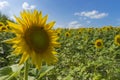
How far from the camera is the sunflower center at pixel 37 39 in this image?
1.79m

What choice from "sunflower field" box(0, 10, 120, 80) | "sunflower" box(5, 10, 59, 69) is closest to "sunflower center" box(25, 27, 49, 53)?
"sunflower" box(5, 10, 59, 69)

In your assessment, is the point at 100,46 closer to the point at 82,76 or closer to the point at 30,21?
the point at 82,76

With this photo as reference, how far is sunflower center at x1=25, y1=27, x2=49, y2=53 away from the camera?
1790 millimetres

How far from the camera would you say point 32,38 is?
1792 millimetres

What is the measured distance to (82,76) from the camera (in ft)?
14.3

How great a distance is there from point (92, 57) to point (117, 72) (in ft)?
9.57

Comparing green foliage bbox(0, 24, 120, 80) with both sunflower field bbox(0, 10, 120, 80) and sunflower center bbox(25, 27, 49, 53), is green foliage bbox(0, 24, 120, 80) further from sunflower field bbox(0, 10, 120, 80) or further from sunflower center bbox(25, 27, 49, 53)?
sunflower center bbox(25, 27, 49, 53)

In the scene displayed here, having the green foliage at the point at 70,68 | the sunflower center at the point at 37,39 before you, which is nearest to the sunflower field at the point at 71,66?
the green foliage at the point at 70,68

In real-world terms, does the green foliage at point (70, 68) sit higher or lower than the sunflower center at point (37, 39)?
lower

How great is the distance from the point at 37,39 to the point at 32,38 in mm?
31

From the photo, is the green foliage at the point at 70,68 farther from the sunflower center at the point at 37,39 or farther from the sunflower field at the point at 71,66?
the sunflower center at the point at 37,39

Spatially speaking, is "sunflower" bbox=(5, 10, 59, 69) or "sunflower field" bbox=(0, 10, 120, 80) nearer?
"sunflower" bbox=(5, 10, 59, 69)

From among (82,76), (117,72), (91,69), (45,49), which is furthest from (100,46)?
(45,49)

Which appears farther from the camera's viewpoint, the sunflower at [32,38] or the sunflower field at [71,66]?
the sunflower field at [71,66]
